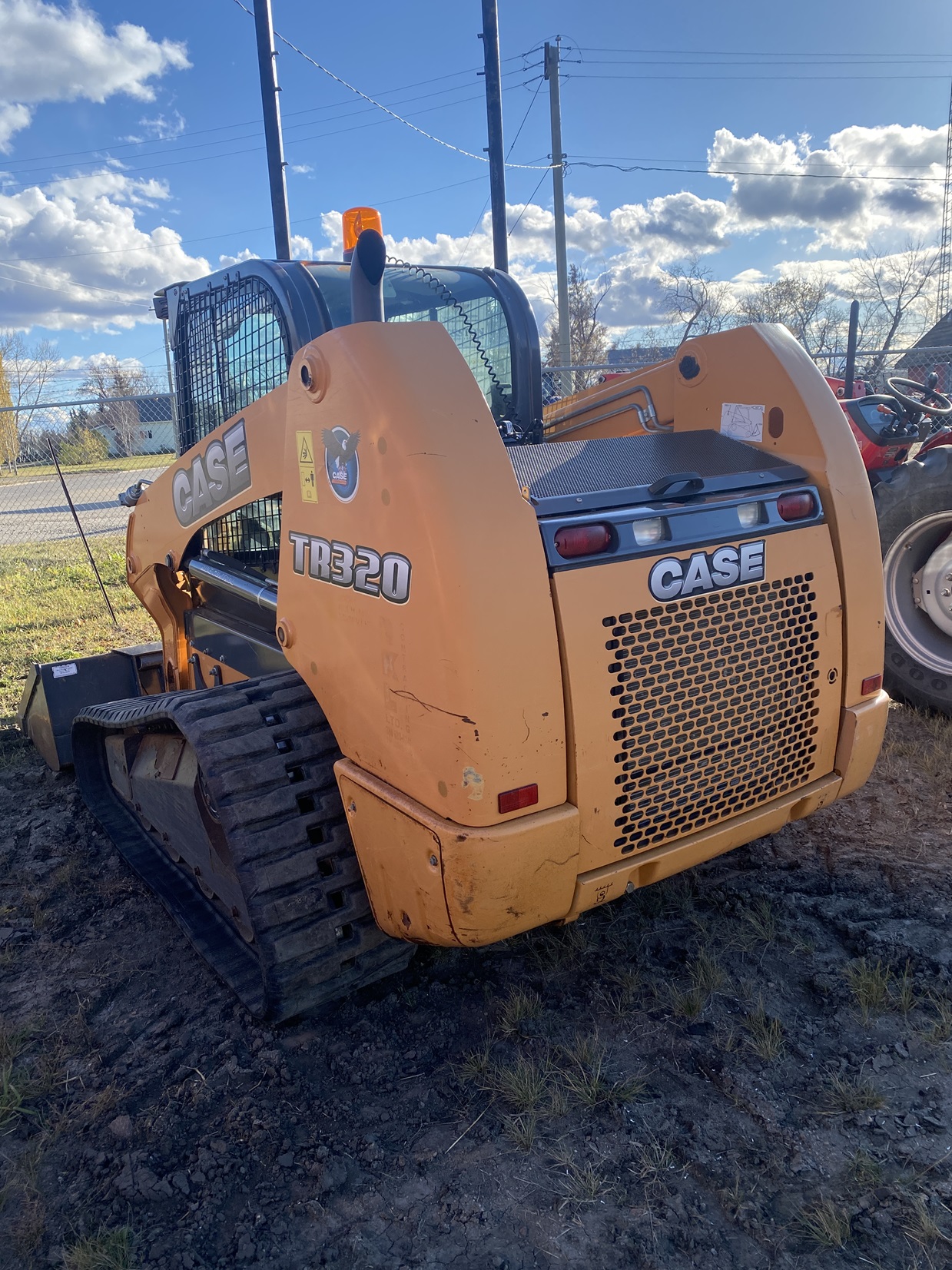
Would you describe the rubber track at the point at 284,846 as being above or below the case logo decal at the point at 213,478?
below

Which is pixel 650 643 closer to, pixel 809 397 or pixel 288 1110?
pixel 809 397

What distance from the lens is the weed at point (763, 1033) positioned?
2.36m

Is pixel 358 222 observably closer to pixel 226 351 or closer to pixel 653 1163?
pixel 226 351

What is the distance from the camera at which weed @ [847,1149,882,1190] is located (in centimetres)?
195

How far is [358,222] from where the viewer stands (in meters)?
2.80

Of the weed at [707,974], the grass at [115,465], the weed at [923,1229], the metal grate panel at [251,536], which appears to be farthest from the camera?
the grass at [115,465]

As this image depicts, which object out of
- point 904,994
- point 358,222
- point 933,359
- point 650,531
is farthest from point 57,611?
point 933,359

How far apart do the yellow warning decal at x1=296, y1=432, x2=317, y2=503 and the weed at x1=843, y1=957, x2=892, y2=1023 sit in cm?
206

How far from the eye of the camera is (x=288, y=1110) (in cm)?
230

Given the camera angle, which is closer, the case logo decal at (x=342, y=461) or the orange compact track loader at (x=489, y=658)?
the orange compact track loader at (x=489, y=658)

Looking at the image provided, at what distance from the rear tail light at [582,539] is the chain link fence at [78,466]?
911 cm

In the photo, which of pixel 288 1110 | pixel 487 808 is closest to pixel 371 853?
pixel 487 808

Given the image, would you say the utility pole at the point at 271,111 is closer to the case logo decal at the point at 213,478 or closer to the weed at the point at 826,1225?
the case logo decal at the point at 213,478

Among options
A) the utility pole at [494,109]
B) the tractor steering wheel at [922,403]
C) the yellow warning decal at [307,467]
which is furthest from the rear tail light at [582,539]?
the utility pole at [494,109]
